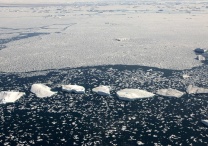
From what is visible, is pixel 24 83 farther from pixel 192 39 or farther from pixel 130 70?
pixel 192 39

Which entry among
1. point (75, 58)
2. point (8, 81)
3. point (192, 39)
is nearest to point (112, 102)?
point (8, 81)

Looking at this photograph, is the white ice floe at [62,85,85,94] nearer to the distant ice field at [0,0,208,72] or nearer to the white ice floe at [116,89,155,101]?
the white ice floe at [116,89,155,101]

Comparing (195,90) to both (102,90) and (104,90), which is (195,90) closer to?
(104,90)

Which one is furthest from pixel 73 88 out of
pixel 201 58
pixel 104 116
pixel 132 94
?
pixel 201 58

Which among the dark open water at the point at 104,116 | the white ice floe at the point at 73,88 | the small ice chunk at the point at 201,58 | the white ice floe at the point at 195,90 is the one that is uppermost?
the small ice chunk at the point at 201,58

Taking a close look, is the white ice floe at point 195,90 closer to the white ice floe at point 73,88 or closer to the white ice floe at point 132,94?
the white ice floe at point 132,94

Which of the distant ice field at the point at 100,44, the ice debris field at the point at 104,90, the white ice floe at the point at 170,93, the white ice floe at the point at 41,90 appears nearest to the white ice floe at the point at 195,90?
the ice debris field at the point at 104,90

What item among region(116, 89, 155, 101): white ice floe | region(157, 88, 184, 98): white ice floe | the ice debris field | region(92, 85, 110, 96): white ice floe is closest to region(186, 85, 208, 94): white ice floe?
the ice debris field
